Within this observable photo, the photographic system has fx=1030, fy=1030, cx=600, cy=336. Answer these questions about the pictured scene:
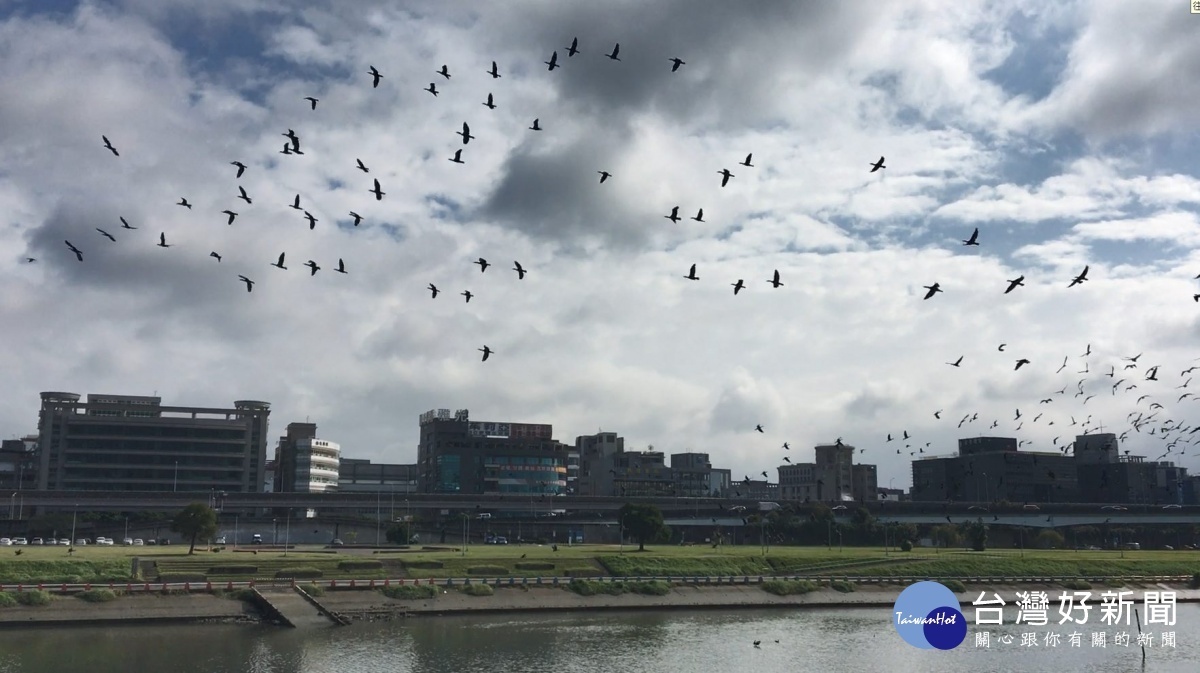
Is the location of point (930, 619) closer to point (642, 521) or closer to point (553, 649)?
point (553, 649)

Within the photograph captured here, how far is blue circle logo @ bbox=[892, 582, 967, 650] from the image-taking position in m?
77.3

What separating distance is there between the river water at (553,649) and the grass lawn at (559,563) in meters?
15.0

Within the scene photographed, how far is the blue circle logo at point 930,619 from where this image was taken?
254ft

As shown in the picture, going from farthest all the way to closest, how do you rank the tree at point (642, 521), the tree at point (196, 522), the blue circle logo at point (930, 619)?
1. the tree at point (642, 521)
2. the tree at point (196, 522)
3. the blue circle logo at point (930, 619)

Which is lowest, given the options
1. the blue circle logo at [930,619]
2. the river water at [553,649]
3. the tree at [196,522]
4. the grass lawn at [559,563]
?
the river water at [553,649]

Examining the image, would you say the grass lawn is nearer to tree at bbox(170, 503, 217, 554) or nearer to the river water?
tree at bbox(170, 503, 217, 554)

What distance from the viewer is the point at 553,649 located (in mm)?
72062

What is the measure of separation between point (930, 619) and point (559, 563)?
136 ft

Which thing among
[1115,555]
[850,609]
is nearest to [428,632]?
[850,609]

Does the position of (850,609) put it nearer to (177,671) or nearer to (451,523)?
(177,671)

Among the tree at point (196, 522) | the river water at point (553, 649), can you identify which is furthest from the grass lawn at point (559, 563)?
the river water at point (553, 649)

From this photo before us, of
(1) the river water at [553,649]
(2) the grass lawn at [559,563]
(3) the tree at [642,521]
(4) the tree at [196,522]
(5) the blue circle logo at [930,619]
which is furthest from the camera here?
(3) the tree at [642,521]

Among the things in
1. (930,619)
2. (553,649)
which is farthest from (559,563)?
(930,619)

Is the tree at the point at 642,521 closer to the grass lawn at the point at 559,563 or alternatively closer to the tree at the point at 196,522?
the grass lawn at the point at 559,563
